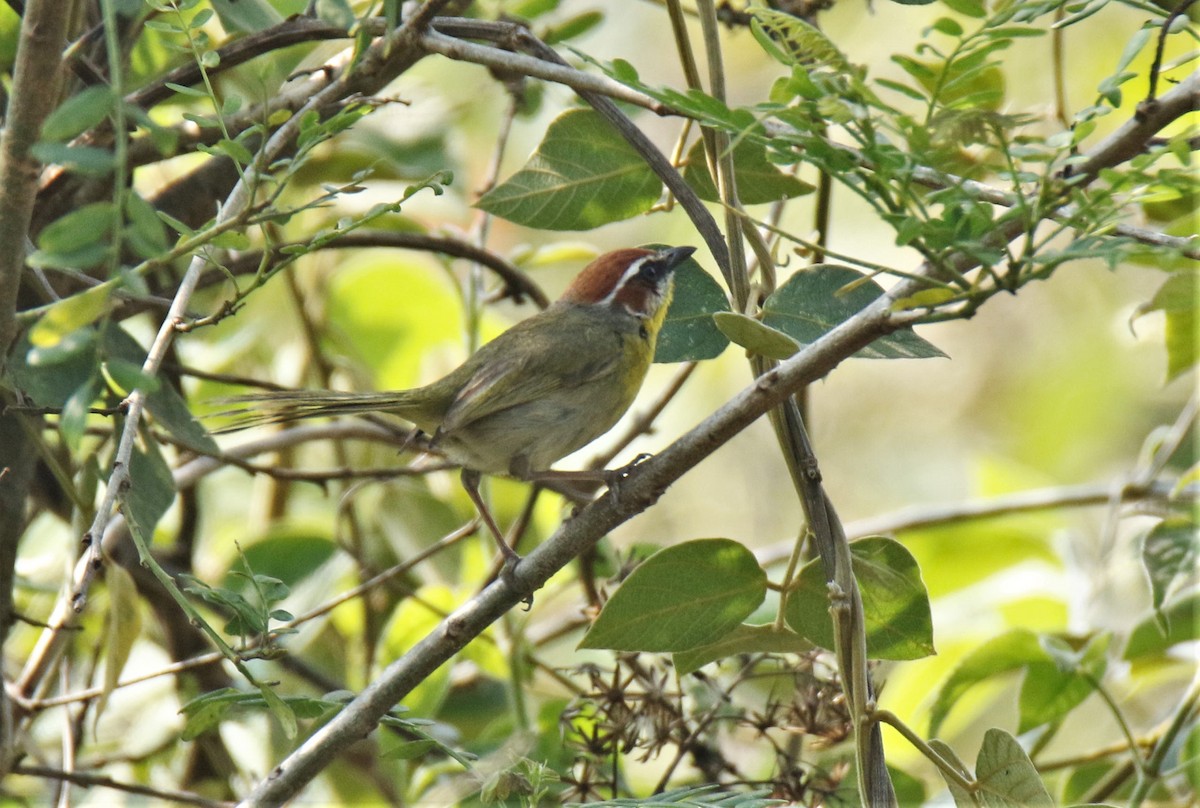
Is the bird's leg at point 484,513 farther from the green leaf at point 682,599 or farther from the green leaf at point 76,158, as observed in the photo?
the green leaf at point 76,158

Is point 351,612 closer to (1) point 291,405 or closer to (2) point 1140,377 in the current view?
(1) point 291,405

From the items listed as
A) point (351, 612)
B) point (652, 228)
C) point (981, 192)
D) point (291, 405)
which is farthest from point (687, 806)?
point (652, 228)

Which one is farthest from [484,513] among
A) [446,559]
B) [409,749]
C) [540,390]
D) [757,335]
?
[757,335]

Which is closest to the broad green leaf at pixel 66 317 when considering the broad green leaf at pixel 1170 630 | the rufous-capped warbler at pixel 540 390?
the rufous-capped warbler at pixel 540 390

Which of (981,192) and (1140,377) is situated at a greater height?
(1140,377)

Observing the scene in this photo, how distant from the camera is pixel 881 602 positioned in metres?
1.84

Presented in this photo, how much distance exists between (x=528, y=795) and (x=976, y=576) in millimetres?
2253

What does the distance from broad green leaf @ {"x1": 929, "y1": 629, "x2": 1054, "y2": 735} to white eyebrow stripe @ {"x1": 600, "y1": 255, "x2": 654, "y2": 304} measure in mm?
1479

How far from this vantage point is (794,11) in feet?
8.18

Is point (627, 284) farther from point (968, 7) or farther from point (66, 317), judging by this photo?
point (66, 317)

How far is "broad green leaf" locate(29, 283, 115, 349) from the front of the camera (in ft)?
3.99

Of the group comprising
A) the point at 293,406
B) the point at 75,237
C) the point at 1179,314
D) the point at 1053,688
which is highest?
the point at 1179,314

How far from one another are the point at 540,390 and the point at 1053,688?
153 centimetres

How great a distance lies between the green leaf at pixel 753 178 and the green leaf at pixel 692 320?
0.53 feet
